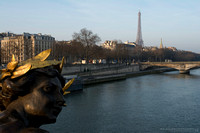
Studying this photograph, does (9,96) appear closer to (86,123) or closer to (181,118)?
(86,123)

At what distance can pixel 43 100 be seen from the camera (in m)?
1.02

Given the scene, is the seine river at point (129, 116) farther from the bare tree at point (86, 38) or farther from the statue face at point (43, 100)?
the bare tree at point (86, 38)

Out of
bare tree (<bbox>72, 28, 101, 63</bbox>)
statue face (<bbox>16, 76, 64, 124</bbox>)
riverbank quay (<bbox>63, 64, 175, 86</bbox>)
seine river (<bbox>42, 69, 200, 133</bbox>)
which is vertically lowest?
seine river (<bbox>42, 69, 200, 133</bbox>)

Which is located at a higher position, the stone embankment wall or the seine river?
the stone embankment wall

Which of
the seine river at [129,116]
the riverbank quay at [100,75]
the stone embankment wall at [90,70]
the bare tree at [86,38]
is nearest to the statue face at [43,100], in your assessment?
the seine river at [129,116]

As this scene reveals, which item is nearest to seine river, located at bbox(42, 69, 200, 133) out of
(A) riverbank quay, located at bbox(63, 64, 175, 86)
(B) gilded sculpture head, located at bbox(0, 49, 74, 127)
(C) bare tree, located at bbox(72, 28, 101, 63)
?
(A) riverbank quay, located at bbox(63, 64, 175, 86)

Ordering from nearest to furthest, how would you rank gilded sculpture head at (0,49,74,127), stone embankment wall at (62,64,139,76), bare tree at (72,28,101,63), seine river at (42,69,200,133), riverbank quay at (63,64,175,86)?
1. gilded sculpture head at (0,49,74,127)
2. seine river at (42,69,200,133)
3. riverbank quay at (63,64,175,86)
4. stone embankment wall at (62,64,139,76)
5. bare tree at (72,28,101,63)

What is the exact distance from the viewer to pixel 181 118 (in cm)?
953

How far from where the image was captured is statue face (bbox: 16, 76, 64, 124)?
3.35 feet

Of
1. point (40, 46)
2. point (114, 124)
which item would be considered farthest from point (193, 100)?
point (40, 46)

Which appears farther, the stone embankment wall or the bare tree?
the bare tree

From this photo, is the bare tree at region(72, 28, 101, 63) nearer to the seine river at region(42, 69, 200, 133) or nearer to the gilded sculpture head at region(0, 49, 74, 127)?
the seine river at region(42, 69, 200, 133)

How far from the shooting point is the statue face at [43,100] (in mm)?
1022

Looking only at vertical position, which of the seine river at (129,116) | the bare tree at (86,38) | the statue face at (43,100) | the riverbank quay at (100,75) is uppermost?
the bare tree at (86,38)
